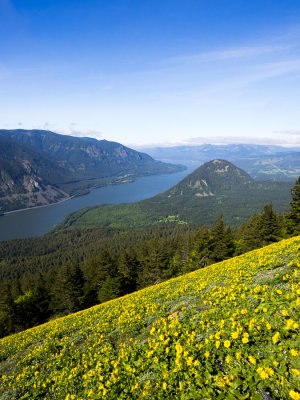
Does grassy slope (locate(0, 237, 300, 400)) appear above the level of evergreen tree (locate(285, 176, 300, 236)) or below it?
above

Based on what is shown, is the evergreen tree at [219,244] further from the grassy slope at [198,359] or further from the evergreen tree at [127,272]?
the grassy slope at [198,359]

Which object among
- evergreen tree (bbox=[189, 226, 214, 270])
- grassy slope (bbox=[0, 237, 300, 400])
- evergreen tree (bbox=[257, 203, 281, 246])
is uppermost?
grassy slope (bbox=[0, 237, 300, 400])

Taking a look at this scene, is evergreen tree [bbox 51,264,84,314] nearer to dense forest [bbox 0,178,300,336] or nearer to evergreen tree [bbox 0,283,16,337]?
dense forest [bbox 0,178,300,336]

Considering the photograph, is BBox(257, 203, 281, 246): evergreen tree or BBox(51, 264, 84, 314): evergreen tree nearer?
BBox(257, 203, 281, 246): evergreen tree

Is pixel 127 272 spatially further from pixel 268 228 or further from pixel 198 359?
pixel 198 359

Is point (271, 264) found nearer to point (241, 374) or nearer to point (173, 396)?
point (241, 374)

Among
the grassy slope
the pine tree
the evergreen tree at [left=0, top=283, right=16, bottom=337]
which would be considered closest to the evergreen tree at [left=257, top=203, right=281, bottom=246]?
the pine tree

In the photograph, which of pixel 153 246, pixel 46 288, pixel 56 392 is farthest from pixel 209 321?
pixel 46 288

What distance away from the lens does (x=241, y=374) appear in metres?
4.09

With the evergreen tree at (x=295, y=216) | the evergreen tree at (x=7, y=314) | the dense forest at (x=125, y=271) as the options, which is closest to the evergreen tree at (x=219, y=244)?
the dense forest at (x=125, y=271)

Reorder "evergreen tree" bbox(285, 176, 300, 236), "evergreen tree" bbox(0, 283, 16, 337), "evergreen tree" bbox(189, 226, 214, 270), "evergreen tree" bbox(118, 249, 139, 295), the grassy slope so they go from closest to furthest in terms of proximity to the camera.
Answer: the grassy slope → "evergreen tree" bbox(285, 176, 300, 236) → "evergreen tree" bbox(0, 283, 16, 337) → "evergreen tree" bbox(189, 226, 214, 270) → "evergreen tree" bbox(118, 249, 139, 295)

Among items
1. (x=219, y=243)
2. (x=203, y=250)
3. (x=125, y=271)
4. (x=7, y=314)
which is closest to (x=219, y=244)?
(x=219, y=243)

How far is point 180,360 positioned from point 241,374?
1646mm

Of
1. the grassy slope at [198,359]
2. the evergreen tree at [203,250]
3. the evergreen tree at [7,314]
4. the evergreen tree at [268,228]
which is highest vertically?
the grassy slope at [198,359]
